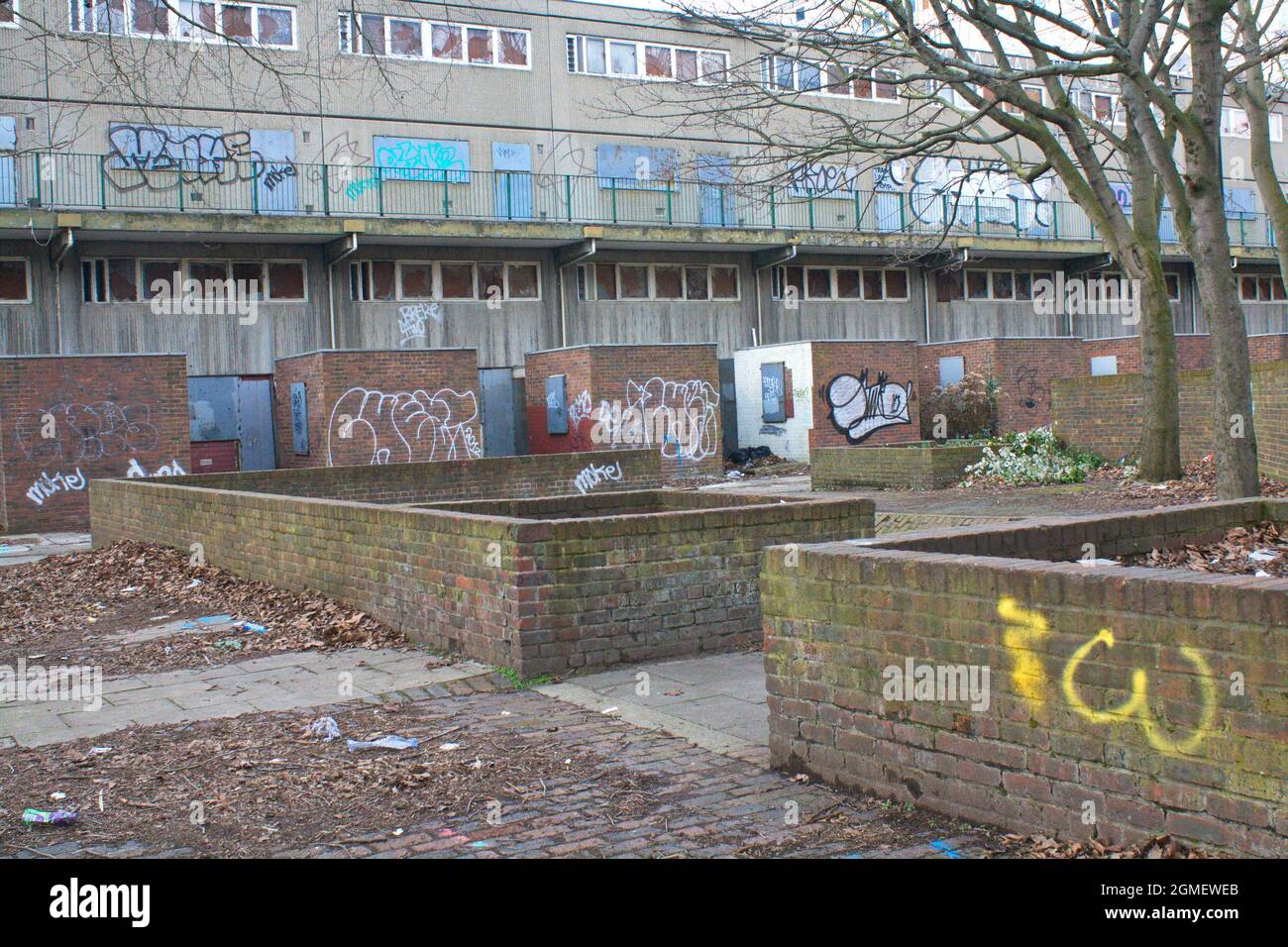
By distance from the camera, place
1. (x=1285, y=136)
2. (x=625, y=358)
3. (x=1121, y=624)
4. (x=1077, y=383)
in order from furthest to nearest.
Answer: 1. (x=1285, y=136)
2. (x=625, y=358)
3. (x=1077, y=383)
4. (x=1121, y=624)

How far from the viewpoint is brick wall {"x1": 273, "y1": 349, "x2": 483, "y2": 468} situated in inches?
1032

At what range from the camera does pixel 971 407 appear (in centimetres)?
3136

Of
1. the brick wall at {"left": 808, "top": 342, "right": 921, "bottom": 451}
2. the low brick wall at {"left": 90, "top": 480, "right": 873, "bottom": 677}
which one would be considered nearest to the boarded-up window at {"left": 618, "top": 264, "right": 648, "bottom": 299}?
the brick wall at {"left": 808, "top": 342, "right": 921, "bottom": 451}

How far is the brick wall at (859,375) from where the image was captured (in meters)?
30.7

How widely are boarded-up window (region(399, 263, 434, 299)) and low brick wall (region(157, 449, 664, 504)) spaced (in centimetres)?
1061

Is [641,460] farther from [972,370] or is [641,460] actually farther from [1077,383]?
[972,370]

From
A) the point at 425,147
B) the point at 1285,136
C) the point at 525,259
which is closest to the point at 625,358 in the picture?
the point at 525,259

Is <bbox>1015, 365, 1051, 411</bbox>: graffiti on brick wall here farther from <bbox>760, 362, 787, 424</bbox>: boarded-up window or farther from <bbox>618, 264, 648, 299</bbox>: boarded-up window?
<bbox>618, 264, 648, 299</bbox>: boarded-up window

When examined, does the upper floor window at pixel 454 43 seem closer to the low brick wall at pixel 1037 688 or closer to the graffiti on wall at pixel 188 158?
the graffiti on wall at pixel 188 158

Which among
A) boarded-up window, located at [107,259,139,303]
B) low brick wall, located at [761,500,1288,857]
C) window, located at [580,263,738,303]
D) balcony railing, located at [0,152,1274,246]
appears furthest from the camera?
window, located at [580,263,738,303]

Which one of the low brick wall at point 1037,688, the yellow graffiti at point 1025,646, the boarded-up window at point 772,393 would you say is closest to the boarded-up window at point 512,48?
the boarded-up window at point 772,393

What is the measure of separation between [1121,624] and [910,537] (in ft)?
5.42

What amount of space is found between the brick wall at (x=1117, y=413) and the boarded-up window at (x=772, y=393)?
9.80m
